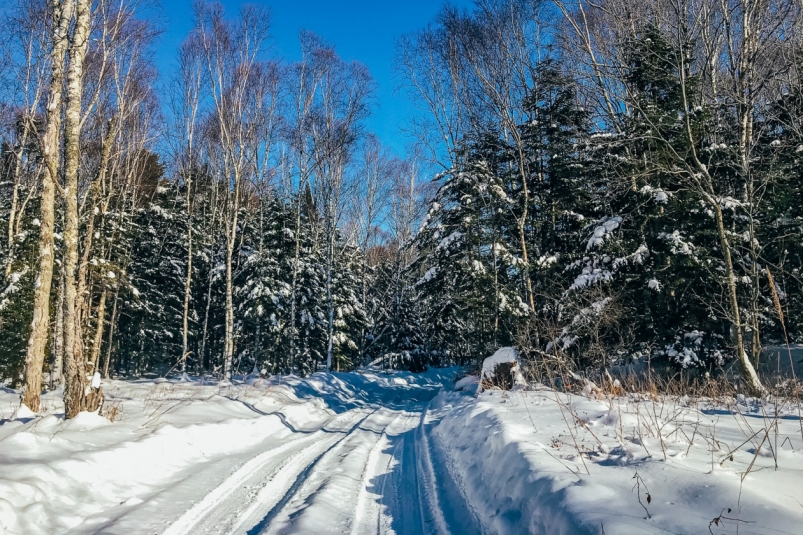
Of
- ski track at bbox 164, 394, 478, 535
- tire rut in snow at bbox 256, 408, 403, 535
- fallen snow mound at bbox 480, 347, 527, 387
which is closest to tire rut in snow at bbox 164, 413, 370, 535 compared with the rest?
ski track at bbox 164, 394, 478, 535

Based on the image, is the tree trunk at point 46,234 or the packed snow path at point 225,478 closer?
the packed snow path at point 225,478

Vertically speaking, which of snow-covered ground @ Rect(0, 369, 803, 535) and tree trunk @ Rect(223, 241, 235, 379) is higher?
tree trunk @ Rect(223, 241, 235, 379)

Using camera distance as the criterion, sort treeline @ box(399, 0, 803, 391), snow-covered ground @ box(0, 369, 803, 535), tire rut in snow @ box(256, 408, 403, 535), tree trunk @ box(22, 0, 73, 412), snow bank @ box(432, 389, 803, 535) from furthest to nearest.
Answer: treeline @ box(399, 0, 803, 391) < tree trunk @ box(22, 0, 73, 412) < tire rut in snow @ box(256, 408, 403, 535) < snow-covered ground @ box(0, 369, 803, 535) < snow bank @ box(432, 389, 803, 535)

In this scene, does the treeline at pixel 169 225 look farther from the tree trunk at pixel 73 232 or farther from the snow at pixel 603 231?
the snow at pixel 603 231

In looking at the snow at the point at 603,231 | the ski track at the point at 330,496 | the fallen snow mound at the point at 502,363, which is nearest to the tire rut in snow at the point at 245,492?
the ski track at the point at 330,496

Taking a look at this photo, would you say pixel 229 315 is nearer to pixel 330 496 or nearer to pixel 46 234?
pixel 46 234

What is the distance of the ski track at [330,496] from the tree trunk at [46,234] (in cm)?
417

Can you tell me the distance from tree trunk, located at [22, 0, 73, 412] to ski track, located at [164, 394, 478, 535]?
13.7ft

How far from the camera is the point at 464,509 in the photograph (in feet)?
14.1

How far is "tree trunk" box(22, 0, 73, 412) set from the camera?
7457 millimetres

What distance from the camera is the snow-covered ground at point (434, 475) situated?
294 cm

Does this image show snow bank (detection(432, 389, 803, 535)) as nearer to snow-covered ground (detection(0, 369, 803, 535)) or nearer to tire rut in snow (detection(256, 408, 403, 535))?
snow-covered ground (detection(0, 369, 803, 535))

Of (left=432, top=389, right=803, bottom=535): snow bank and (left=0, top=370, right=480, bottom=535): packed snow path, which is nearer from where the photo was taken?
(left=432, top=389, right=803, bottom=535): snow bank

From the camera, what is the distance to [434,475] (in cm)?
559
